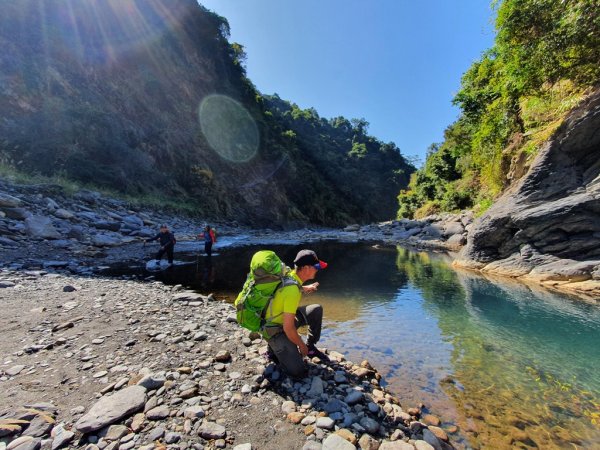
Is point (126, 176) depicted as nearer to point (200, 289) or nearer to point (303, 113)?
point (200, 289)

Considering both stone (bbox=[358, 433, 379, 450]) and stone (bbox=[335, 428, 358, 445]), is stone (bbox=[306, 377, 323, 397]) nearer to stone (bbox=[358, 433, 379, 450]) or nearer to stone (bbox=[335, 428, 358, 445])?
stone (bbox=[335, 428, 358, 445])

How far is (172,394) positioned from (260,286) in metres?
1.44

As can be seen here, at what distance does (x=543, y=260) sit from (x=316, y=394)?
11788 mm

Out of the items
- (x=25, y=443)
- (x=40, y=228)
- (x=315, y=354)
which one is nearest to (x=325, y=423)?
(x=315, y=354)

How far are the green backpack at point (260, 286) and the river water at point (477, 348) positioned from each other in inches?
93.6

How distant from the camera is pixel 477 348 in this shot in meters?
5.86

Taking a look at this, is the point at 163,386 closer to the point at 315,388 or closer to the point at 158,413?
the point at 158,413

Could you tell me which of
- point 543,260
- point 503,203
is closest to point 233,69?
point 503,203

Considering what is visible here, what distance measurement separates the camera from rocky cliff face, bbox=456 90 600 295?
1020 centimetres

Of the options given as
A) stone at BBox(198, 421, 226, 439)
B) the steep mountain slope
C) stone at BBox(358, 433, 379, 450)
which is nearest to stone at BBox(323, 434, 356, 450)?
stone at BBox(358, 433, 379, 450)

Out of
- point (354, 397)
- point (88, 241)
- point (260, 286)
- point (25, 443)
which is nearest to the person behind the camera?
point (25, 443)

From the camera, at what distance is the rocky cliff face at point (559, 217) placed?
10.2 m

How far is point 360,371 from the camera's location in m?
4.21

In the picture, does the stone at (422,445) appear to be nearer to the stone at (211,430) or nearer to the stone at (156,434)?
the stone at (211,430)
